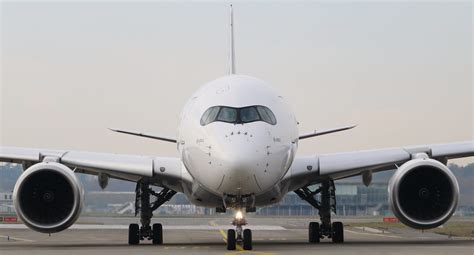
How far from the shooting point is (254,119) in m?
20.7

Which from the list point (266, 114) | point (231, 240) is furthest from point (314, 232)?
point (266, 114)

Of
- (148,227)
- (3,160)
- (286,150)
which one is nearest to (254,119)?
(286,150)

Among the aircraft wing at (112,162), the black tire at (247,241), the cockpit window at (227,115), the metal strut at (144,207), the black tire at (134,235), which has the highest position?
the cockpit window at (227,115)

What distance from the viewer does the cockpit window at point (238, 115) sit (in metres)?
20.6

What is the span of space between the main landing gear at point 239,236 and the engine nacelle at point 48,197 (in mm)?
4124

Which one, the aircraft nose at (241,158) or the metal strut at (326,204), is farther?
the metal strut at (326,204)

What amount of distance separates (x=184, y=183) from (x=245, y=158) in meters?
5.07

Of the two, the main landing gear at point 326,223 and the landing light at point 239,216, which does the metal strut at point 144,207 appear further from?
the landing light at point 239,216

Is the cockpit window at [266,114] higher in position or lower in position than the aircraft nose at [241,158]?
higher

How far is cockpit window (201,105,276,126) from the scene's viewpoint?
67.6 feet

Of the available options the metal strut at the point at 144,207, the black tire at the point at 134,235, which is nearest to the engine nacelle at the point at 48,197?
the black tire at the point at 134,235

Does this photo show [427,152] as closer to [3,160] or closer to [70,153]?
[70,153]

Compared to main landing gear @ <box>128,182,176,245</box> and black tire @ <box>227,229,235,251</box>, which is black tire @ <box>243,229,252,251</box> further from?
main landing gear @ <box>128,182,176,245</box>

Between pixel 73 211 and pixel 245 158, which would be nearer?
pixel 245 158
